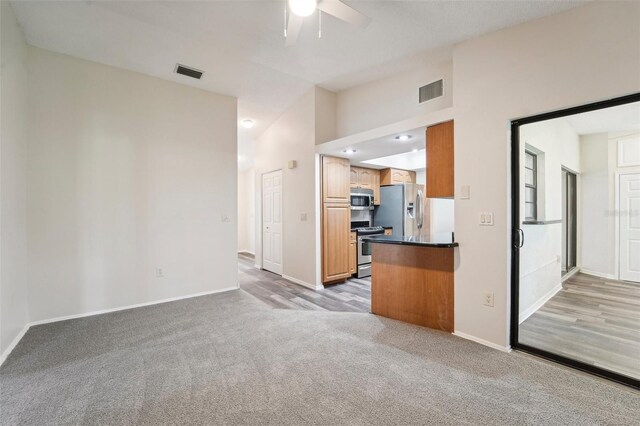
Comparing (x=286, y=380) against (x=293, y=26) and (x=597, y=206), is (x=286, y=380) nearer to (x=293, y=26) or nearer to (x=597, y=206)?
(x=293, y=26)

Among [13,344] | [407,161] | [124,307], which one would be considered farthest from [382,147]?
[13,344]

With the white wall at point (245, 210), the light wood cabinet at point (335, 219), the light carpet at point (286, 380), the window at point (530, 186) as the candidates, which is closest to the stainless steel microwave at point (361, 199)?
the light wood cabinet at point (335, 219)

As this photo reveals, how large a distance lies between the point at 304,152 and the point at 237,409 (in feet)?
12.5

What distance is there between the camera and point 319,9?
2092mm

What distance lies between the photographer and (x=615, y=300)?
2641 millimetres

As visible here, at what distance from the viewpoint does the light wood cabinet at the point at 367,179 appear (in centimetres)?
562

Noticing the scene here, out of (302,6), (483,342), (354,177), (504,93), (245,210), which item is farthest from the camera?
(245,210)

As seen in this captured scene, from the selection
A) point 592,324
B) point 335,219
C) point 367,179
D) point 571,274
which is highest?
point 367,179

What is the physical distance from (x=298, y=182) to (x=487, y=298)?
3.33 m

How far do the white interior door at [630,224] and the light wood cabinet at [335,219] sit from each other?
3385mm

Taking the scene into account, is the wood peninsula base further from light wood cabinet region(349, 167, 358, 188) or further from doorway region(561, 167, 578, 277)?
light wood cabinet region(349, 167, 358, 188)

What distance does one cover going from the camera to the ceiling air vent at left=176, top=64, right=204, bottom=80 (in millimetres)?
3697

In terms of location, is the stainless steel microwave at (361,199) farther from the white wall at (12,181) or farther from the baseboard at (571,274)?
the white wall at (12,181)

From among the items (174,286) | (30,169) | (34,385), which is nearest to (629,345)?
(34,385)
